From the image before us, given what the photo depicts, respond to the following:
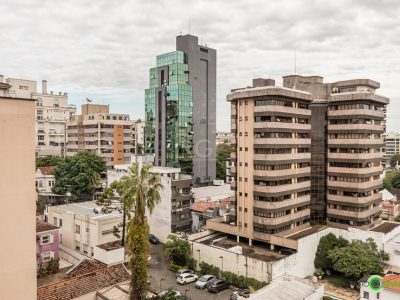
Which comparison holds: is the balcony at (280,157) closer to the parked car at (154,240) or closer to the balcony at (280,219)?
the balcony at (280,219)

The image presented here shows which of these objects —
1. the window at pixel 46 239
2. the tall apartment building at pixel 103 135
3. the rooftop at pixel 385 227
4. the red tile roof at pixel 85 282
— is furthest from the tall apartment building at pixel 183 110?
the red tile roof at pixel 85 282

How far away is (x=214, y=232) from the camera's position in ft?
204

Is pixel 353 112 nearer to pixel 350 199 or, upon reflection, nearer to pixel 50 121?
pixel 350 199

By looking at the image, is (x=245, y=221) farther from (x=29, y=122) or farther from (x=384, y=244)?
(x=29, y=122)

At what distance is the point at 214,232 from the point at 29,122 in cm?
4553

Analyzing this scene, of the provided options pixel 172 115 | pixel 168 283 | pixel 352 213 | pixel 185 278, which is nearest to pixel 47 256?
pixel 168 283

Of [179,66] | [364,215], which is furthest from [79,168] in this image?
[364,215]

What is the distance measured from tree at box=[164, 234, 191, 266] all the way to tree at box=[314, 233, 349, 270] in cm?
1894

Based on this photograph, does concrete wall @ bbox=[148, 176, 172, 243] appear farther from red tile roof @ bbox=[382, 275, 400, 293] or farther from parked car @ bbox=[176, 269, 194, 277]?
red tile roof @ bbox=[382, 275, 400, 293]

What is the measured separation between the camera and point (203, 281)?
159 feet

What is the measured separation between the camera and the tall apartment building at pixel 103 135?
109312mm

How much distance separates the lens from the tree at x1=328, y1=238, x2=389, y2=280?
49500 millimetres

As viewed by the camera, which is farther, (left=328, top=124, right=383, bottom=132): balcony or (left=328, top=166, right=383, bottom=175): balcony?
(left=328, top=124, right=383, bottom=132): balcony

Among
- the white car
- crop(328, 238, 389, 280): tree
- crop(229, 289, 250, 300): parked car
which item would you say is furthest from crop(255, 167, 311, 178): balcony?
the white car
